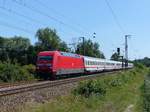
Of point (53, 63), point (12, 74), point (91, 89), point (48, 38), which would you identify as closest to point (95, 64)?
point (53, 63)

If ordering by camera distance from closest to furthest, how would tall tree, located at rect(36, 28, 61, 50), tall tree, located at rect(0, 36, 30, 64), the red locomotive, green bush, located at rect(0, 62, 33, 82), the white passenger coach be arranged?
1. green bush, located at rect(0, 62, 33, 82)
2. the red locomotive
3. the white passenger coach
4. tall tree, located at rect(0, 36, 30, 64)
5. tall tree, located at rect(36, 28, 61, 50)

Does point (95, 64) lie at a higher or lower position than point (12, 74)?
higher

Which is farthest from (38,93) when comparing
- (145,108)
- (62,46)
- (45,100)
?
(62,46)

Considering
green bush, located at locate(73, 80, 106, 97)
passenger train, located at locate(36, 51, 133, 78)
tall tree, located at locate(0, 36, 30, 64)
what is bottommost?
green bush, located at locate(73, 80, 106, 97)

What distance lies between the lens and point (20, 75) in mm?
40125

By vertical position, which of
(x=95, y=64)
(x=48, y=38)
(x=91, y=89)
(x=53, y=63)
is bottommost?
(x=91, y=89)

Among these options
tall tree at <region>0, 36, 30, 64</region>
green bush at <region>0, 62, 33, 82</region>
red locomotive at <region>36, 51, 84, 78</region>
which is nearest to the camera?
green bush at <region>0, 62, 33, 82</region>

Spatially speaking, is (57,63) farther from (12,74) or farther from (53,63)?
(12,74)

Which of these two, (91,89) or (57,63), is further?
(57,63)

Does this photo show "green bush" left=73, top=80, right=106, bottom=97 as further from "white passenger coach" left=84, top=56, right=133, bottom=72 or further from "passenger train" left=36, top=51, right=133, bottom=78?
"white passenger coach" left=84, top=56, right=133, bottom=72

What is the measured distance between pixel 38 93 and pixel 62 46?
107 m

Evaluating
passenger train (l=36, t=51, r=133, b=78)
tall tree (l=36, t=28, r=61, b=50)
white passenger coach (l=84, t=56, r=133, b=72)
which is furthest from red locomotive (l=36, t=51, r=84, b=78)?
tall tree (l=36, t=28, r=61, b=50)

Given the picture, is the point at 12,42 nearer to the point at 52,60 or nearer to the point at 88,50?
the point at 88,50

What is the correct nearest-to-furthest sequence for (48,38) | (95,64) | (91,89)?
(91,89) < (95,64) < (48,38)
